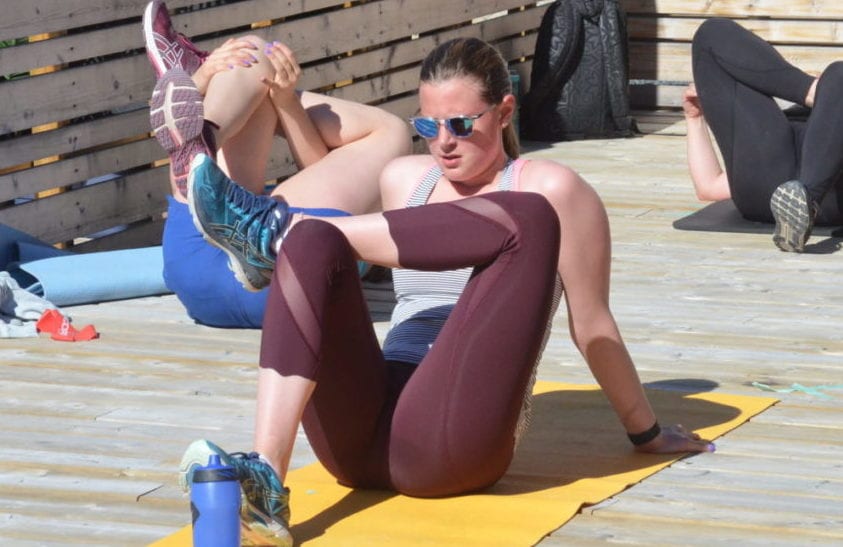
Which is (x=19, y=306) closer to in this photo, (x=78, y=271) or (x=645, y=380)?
(x=78, y=271)

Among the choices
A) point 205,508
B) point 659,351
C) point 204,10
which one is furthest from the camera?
point 204,10

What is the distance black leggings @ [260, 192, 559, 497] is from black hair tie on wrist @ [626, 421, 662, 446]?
16.6 inches

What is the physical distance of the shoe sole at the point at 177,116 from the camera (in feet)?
16.1

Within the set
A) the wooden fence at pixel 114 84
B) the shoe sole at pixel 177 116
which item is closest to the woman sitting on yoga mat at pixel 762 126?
the wooden fence at pixel 114 84

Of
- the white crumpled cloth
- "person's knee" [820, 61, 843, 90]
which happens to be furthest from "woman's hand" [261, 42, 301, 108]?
"person's knee" [820, 61, 843, 90]

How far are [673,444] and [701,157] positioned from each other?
3.17 meters

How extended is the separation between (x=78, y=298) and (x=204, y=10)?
194 centimetres

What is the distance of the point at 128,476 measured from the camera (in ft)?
12.0

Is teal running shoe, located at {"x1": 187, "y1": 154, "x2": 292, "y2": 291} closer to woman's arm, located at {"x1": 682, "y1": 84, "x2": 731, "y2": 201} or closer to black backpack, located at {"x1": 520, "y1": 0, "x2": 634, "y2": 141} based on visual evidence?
woman's arm, located at {"x1": 682, "y1": 84, "x2": 731, "y2": 201}

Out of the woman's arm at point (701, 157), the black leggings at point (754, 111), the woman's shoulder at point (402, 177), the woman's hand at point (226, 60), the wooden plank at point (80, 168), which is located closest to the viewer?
the woman's shoulder at point (402, 177)

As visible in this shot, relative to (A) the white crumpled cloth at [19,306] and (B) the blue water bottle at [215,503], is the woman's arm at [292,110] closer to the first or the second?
(A) the white crumpled cloth at [19,306]

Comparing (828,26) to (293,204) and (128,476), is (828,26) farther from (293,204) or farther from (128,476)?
(128,476)

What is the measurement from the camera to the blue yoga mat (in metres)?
5.49

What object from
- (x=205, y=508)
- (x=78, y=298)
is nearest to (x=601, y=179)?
(x=78, y=298)
